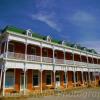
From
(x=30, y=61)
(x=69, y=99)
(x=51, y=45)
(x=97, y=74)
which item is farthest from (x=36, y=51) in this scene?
(x=97, y=74)

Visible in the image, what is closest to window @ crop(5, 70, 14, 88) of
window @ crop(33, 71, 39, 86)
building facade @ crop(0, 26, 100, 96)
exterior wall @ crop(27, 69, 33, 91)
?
building facade @ crop(0, 26, 100, 96)

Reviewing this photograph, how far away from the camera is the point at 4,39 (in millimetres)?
21297

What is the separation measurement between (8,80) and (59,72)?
40.2 ft

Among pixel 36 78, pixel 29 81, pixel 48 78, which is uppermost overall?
pixel 36 78

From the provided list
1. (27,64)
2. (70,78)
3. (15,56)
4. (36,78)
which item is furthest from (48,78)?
(15,56)

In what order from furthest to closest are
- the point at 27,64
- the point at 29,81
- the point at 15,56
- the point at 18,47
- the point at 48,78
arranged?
the point at 48,78, the point at 29,81, the point at 18,47, the point at 27,64, the point at 15,56

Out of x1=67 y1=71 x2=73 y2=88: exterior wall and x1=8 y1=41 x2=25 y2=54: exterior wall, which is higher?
x1=8 y1=41 x2=25 y2=54: exterior wall

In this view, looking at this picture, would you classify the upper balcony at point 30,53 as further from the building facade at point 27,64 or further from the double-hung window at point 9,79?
the double-hung window at point 9,79

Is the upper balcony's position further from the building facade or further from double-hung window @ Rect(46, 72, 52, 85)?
double-hung window @ Rect(46, 72, 52, 85)

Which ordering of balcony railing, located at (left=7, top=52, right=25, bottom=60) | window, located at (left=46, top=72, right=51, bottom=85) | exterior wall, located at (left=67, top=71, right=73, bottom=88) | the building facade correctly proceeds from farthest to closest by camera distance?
1. exterior wall, located at (left=67, top=71, right=73, bottom=88)
2. window, located at (left=46, top=72, right=51, bottom=85)
3. the building facade
4. balcony railing, located at (left=7, top=52, right=25, bottom=60)

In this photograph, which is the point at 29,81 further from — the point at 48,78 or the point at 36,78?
the point at 48,78

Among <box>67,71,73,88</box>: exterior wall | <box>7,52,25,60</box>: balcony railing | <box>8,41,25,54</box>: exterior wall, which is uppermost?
<box>8,41,25,54</box>: exterior wall

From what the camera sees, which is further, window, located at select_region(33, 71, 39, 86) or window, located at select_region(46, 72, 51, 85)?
window, located at select_region(46, 72, 51, 85)

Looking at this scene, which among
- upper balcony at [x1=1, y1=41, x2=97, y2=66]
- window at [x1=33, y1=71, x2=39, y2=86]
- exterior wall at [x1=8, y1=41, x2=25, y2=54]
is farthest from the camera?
window at [x1=33, y1=71, x2=39, y2=86]
